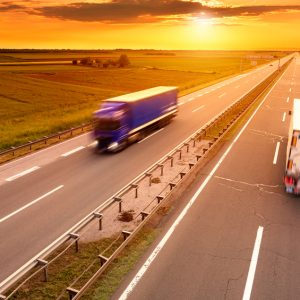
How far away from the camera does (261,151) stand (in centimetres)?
2128

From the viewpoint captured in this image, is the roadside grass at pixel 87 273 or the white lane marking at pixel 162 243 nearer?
the roadside grass at pixel 87 273

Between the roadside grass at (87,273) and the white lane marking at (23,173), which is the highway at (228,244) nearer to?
the roadside grass at (87,273)

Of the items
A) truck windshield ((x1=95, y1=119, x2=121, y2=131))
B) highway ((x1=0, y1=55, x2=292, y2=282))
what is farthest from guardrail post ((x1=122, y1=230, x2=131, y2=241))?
truck windshield ((x1=95, y1=119, x2=121, y2=131))

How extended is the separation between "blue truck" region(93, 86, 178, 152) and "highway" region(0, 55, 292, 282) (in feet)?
2.64

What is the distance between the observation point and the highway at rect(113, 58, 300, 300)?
8.91 metres

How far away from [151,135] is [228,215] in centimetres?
1380

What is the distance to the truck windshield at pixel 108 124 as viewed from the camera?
20781mm

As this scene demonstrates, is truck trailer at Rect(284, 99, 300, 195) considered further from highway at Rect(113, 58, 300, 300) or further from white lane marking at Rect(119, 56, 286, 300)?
white lane marking at Rect(119, 56, 286, 300)

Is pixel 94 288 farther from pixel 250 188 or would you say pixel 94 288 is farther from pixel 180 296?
pixel 250 188

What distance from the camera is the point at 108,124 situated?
20.8m

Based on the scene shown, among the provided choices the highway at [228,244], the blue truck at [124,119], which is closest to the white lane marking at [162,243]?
the highway at [228,244]

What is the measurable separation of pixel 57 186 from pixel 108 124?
6.18 metres

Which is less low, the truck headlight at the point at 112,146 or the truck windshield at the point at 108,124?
the truck windshield at the point at 108,124

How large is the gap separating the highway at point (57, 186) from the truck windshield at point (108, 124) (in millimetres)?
1700
